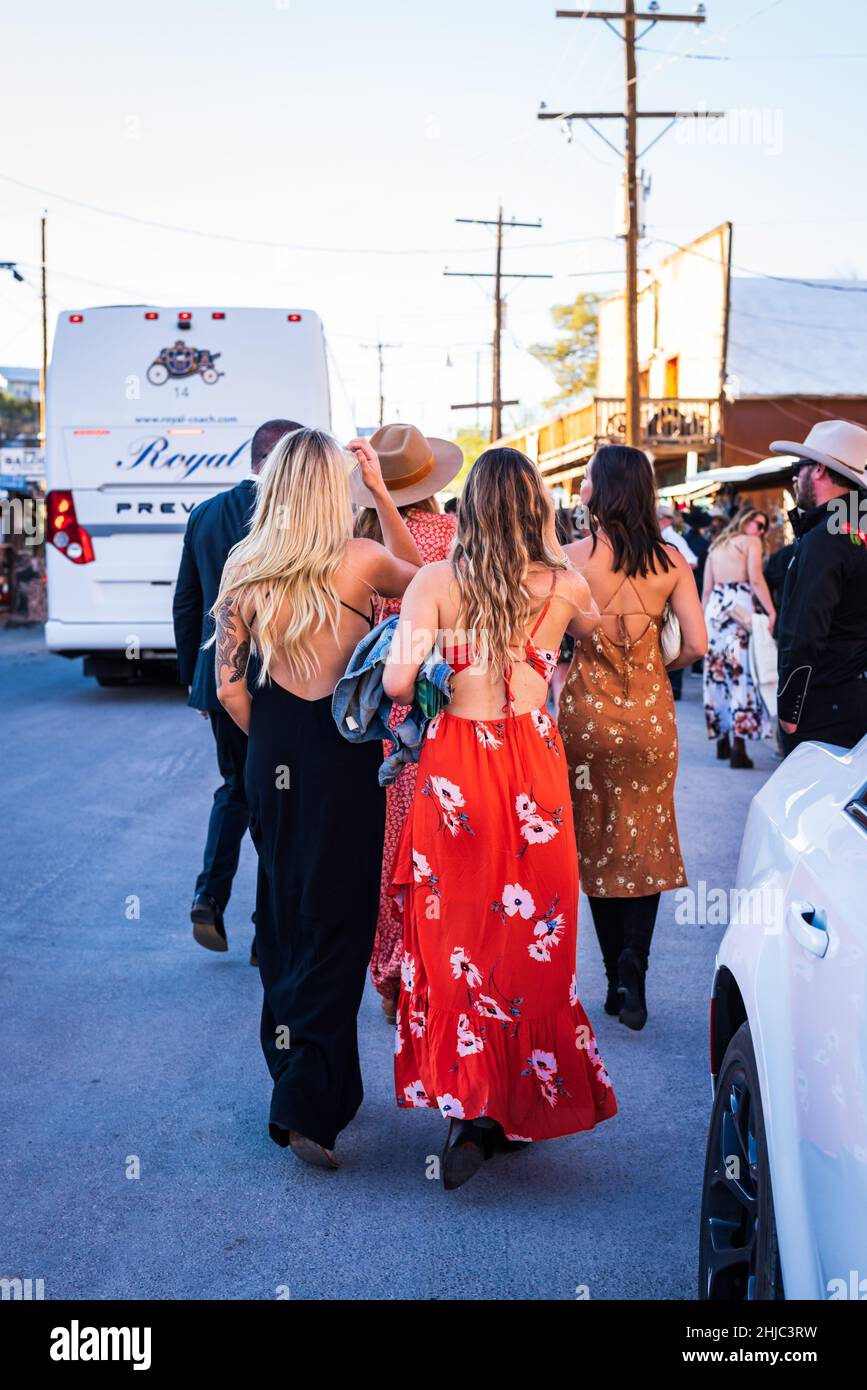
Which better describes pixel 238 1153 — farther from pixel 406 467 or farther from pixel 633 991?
pixel 406 467

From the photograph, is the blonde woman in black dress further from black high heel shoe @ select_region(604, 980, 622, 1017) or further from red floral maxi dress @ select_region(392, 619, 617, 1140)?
black high heel shoe @ select_region(604, 980, 622, 1017)

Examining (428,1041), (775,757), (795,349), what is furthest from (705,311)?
(428,1041)

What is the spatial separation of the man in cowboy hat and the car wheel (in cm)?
251

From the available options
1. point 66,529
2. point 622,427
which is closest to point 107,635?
point 66,529

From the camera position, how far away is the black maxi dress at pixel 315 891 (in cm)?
404

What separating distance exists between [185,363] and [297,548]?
958cm

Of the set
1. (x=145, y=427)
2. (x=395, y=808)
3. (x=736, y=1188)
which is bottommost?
(x=736, y=1188)

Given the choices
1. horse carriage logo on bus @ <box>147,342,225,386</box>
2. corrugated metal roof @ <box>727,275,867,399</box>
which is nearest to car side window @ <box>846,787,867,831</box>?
horse carriage logo on bus @ <box>147,342,225,386</box>

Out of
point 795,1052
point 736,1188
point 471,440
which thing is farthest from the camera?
point 471,440

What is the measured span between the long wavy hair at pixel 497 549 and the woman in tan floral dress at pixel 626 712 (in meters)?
1.12

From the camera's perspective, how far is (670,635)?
5129 mm

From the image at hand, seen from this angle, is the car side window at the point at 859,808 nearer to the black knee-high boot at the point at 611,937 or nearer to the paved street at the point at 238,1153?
the paved street at the point at 238,1153

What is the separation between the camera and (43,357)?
37.2 meters
